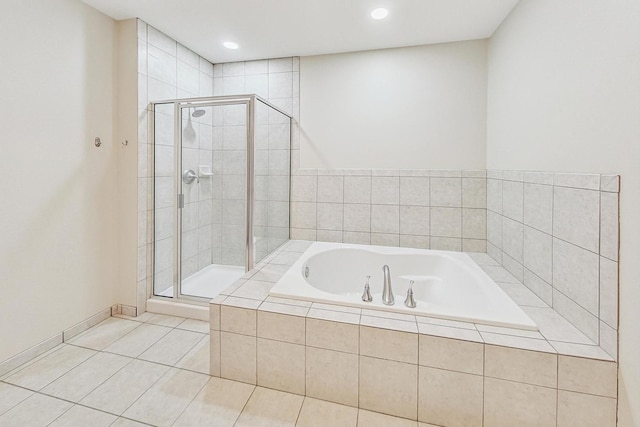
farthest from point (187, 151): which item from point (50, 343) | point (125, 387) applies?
point (125, 387)

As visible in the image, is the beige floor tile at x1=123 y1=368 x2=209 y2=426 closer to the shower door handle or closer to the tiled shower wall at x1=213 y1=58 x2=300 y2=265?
the tiled shower wall at x1=213 y1=58 x2=300 y2=265

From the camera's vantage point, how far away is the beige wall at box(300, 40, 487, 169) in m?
2.46

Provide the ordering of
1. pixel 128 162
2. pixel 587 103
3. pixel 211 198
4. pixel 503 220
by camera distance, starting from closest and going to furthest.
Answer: pixel 587 103 < pixel 503 220 < pixel 128 162 < pixel 211 198

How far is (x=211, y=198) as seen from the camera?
2490mm

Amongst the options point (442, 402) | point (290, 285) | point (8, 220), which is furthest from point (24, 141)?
point (442, 402)

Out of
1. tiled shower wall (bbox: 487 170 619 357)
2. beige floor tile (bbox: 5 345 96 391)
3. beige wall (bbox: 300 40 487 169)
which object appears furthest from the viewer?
beige wall (bbox: 300 40 487 169)

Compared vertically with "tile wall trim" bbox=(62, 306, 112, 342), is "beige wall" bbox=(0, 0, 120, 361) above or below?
above

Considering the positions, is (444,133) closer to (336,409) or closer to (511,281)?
(511,281)

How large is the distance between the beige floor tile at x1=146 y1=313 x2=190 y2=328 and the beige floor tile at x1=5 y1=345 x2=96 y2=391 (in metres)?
0.42

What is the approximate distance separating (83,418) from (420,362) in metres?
1.53

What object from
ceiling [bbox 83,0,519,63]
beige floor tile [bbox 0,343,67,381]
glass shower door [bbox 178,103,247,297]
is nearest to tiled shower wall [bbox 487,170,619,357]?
ceiling [bbox 83,0,519,63]

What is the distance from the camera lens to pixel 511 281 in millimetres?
1855

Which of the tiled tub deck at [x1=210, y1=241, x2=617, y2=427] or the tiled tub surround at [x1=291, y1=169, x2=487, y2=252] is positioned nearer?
the tiled tub deck at [x1=210, y1=241, x2=617, y2=427]

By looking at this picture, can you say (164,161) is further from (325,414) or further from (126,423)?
(325,414)
